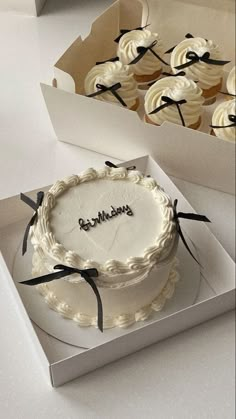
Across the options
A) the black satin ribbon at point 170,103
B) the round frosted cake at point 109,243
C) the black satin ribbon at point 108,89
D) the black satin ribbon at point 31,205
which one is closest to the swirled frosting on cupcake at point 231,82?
the black satin ribbon at point 170,103

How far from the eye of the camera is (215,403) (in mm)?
967

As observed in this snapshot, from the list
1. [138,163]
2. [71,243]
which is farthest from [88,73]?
[71,243]

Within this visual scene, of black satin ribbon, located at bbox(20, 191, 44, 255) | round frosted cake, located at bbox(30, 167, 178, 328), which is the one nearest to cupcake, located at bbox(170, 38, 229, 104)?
round frosted cake, located at bbox(30, 167, 178, 328)

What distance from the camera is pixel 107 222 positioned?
103 cm

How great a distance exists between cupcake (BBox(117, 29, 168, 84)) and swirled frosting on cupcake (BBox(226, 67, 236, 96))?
0.53 ft

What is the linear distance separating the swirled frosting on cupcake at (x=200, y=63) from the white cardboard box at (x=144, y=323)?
26cm

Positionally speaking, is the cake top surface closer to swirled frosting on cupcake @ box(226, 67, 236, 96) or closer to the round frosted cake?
the round frosted cake

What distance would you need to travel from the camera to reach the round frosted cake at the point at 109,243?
0.97 metres

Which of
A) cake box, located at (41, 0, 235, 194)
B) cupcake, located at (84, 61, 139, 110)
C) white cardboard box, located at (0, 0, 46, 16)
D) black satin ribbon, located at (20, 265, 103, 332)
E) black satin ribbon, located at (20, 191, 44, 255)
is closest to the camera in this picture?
black satin ribbon, located at (20, 265, 103, 332)

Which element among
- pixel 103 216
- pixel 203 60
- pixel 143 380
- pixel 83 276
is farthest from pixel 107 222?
pixel 203 60

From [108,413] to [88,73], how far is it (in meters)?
0.76

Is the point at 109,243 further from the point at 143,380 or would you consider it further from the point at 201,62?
the point at 201,62

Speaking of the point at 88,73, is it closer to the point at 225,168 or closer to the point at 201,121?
the point at 201,121

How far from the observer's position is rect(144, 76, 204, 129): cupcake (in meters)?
1.24
